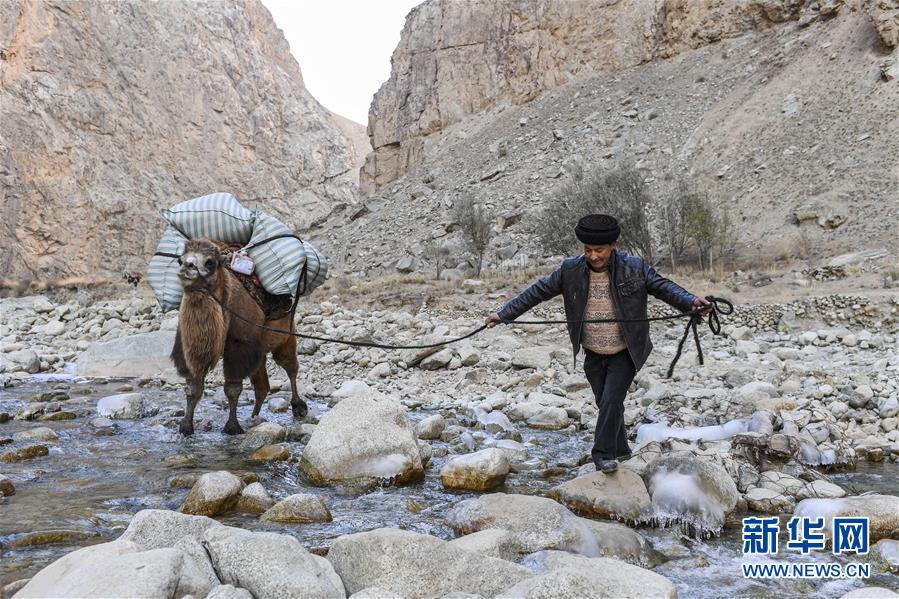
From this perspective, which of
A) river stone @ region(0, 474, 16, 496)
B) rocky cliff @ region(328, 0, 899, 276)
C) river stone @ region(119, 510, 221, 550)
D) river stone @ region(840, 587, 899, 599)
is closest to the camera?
river stone @ region(840, 587, 899, 599)

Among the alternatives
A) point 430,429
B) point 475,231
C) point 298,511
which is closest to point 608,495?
point 298,511

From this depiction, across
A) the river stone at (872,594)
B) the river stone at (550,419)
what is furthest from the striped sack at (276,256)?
the river stone at (872,594)

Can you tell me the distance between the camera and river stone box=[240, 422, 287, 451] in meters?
7.11

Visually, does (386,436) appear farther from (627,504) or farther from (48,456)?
(48,456)

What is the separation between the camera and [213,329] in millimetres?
7184

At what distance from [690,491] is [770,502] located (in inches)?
27.1

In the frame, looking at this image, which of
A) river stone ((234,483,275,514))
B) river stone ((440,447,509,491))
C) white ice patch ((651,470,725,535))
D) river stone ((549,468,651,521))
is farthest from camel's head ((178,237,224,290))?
white ice patch ((651,470,725,535))

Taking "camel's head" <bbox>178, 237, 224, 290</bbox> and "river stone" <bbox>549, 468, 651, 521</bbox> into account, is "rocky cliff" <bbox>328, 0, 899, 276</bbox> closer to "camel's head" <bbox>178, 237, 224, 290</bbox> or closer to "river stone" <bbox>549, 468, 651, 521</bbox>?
"river stone" <bbox>549, 468, 651, 521</bbox>

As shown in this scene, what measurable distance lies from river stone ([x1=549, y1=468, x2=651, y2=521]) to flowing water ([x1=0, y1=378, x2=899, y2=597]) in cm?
23

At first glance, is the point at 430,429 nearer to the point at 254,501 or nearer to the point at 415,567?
the point at 254,501

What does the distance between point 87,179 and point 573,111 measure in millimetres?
30832

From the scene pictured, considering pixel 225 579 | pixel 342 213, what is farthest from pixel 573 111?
pixel 225 579

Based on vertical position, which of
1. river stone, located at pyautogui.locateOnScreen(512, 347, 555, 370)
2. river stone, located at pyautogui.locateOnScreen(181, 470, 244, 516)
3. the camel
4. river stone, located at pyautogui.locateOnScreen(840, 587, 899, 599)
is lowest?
river stone, located at pyautogui.locateOnScreen(181, 470, 244, 516)

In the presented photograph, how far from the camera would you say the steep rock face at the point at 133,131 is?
4312 centimetres
